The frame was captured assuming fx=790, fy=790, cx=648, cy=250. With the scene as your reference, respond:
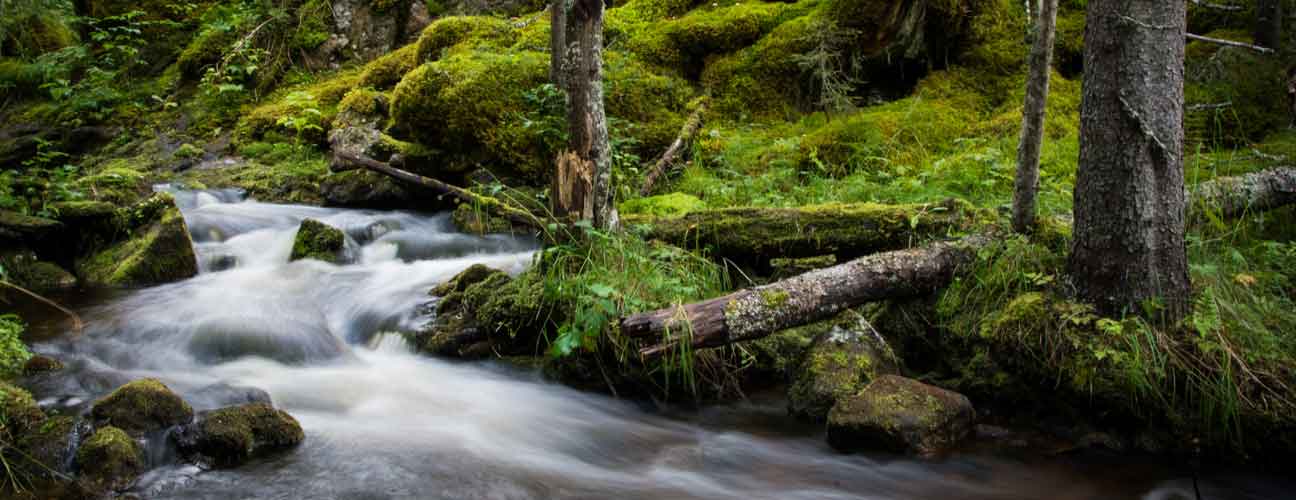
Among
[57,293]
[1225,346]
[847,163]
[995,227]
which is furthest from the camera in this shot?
[847,163]

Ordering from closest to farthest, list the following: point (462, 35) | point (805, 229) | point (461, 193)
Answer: point (805, 229)
point (461, 193)
point (462, 35)

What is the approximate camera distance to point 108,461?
3943 millimetres

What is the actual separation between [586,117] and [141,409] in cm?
310

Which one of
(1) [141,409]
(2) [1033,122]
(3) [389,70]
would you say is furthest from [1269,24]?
(3) [389,70]

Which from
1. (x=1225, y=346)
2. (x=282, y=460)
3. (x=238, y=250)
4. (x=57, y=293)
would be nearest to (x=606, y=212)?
(x=282, y=460)

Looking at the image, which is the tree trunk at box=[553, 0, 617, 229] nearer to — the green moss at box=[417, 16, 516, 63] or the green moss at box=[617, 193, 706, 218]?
the green moss at box=[617, 193, 706, 218]

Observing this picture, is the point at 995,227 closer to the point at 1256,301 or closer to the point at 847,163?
the point at 1256,301

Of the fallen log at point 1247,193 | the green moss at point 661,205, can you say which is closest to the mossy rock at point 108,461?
the green moss at point 661,205

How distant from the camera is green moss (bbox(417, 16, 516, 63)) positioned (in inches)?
443

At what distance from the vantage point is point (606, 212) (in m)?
5.48

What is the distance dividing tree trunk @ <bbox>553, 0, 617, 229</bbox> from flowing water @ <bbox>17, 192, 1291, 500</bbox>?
1.33 meters

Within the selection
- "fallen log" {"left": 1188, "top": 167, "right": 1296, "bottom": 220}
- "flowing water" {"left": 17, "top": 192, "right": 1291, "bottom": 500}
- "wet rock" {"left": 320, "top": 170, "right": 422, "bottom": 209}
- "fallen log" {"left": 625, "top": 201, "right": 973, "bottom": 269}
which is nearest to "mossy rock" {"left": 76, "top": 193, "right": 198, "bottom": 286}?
"flowing water" {"left": 17, "top": 192, "right": 1291, "bottom": 500}

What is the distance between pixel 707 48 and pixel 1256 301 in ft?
26.3

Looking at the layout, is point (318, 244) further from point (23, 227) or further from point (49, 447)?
point (49, 447)
